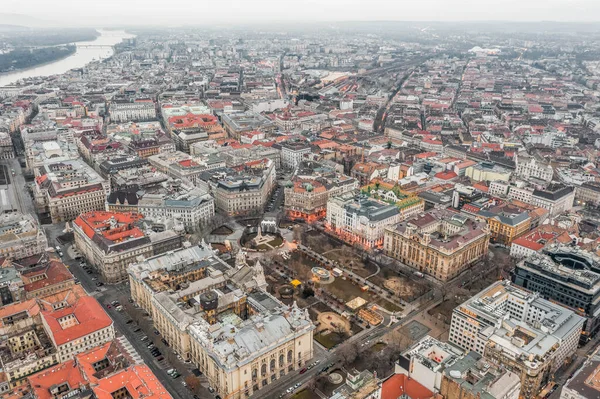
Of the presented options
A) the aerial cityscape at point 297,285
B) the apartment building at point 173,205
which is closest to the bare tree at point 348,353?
the aerial cityscape at point 297,285

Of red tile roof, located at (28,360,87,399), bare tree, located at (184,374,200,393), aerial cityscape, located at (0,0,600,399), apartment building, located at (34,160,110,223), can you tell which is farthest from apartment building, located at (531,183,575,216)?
apartment building, located at (34,160,110,223)

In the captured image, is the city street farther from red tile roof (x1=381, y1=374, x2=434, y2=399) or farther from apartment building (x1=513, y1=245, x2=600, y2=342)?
apartment building (x1=513, y1=245, x2=600, y2=342)

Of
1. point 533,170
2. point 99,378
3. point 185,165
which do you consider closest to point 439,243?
point 533,170

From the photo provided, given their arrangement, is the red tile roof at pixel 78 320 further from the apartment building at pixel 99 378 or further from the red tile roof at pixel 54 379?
the red tile roof at pixel 54 379

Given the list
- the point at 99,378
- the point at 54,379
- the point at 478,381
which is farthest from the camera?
the point at 54,379

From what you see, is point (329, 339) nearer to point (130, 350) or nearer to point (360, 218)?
point (130, 350)
